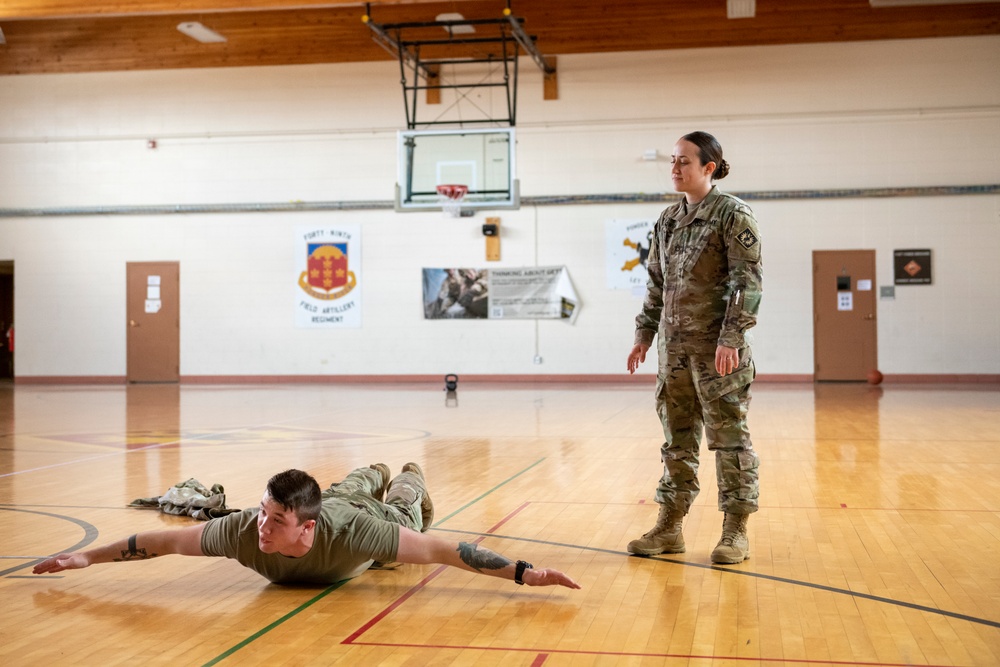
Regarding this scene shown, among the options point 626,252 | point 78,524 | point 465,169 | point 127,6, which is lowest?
point 78,524

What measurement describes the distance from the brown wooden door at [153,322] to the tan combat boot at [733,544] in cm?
1655

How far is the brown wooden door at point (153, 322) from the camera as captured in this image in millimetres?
18703

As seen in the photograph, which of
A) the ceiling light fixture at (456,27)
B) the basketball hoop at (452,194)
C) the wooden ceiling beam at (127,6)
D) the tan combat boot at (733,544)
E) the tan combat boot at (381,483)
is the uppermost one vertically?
the ceiling light fixture at (456,27)

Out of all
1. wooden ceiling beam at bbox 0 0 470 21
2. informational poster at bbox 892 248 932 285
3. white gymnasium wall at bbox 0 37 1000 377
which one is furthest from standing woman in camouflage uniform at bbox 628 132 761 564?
informational poster at bbox 892 248 932 285

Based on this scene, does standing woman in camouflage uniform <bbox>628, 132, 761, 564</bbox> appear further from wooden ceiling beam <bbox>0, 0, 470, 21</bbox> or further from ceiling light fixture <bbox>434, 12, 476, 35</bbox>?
ceiling light fixture <bbox>434, 12, 476, 35</bbox>

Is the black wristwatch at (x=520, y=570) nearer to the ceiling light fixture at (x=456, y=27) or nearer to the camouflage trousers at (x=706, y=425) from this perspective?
the camouflage trousers at (x=706, y=425)

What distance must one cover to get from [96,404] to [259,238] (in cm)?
621

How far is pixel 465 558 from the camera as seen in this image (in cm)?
313

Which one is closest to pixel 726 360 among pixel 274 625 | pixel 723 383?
pixel 723 383

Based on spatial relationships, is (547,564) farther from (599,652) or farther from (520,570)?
(599,652)

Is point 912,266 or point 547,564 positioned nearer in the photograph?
point 547,564

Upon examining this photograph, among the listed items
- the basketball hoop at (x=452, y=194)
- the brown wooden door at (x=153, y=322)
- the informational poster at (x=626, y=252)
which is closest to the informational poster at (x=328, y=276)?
the brown wooden door at (x=153, y=322)

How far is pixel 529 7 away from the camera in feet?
55.3

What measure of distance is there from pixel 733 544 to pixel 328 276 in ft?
50.1
